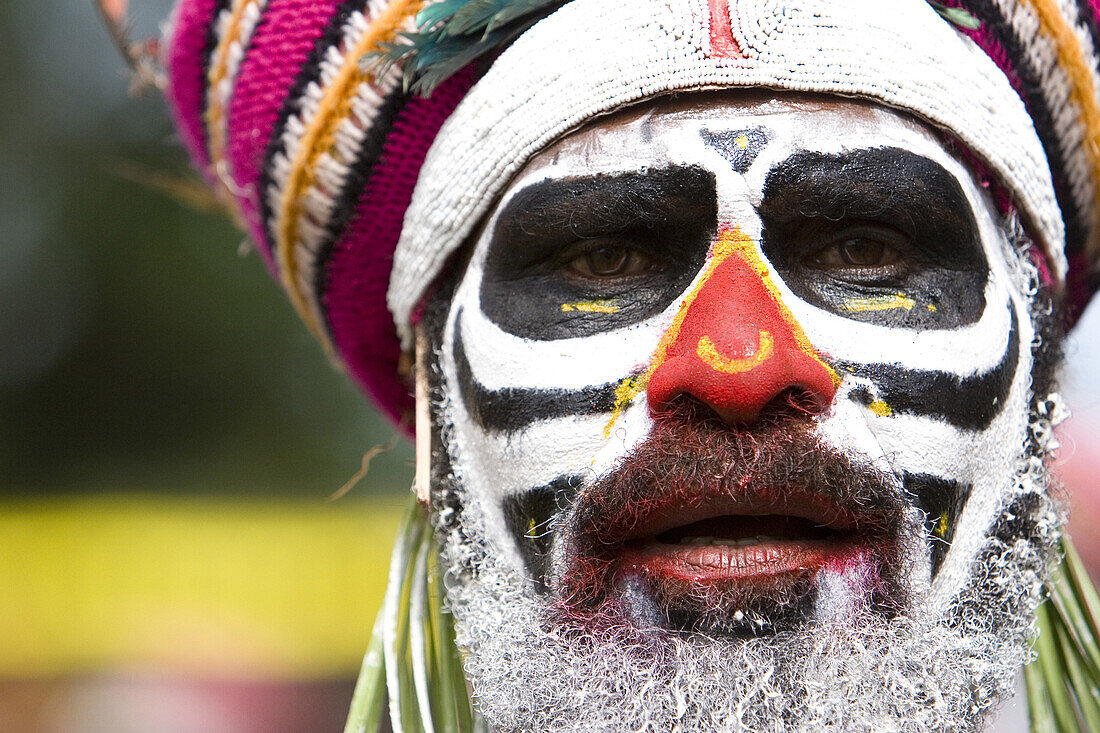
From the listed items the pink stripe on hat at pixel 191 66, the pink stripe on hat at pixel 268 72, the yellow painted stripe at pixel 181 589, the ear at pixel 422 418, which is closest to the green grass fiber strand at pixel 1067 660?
the ear at pixel 422 418

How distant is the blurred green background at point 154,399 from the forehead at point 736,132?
4624 millimetres

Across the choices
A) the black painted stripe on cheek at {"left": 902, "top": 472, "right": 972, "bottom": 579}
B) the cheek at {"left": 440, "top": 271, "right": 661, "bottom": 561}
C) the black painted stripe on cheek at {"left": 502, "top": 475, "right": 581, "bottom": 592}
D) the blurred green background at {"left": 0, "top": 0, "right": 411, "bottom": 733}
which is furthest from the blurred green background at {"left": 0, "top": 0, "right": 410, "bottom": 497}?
the black painted stripe on cheek at {"left": 902, "top": 472, "right": 972, "bottom": 579}

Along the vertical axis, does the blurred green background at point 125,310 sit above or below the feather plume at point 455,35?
below

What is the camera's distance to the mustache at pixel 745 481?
192 cm

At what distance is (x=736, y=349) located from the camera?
1.92 m

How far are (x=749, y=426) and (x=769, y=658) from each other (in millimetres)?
381

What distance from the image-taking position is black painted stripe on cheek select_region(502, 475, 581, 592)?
212 centimetres

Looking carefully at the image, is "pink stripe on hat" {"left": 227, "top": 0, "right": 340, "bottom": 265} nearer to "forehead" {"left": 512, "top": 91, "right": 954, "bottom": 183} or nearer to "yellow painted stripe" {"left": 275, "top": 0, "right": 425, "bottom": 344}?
"yellow painted stripe" {"left": 275, "top": 0, "right": 425, "bottom": 344}

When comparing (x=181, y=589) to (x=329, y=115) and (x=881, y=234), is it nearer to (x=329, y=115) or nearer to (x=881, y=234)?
(x=329, y=115)

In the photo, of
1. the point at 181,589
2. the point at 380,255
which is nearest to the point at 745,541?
the point at 380,255

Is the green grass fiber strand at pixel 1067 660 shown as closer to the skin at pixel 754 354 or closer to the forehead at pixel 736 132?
the skin at pixel 754 354

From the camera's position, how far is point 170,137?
3191mm

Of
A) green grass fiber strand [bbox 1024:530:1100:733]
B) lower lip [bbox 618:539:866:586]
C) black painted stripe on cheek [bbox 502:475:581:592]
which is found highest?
lower lip [bbox 618:539:866:586]

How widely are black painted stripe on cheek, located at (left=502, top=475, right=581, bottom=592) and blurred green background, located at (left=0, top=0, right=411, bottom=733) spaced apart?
14.0 feet
